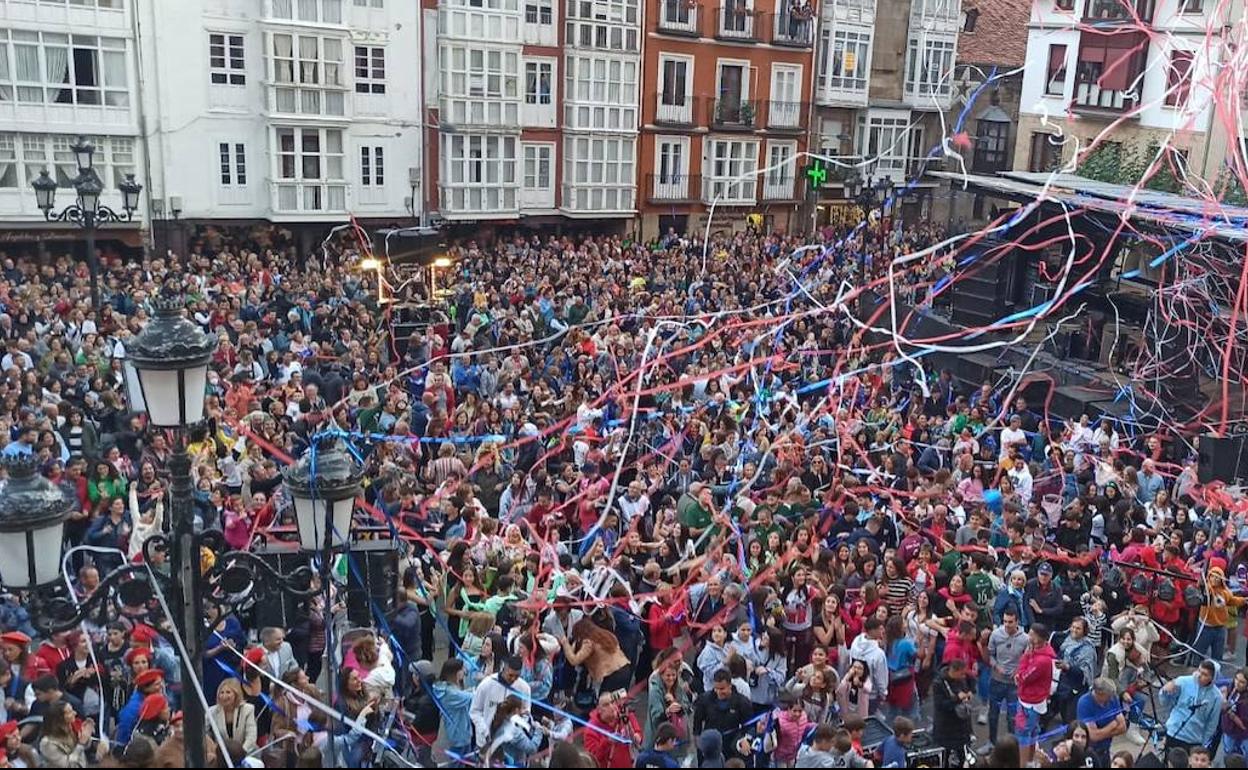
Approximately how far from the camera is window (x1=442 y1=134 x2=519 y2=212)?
1211 inches

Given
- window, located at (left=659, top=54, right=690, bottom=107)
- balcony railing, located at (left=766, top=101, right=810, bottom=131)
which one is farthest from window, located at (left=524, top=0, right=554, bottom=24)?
balcony railing, located at (left=766, top=101, right=810, bottom=131)

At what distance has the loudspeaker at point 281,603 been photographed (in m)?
8.48

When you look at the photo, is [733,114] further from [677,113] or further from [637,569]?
[637,569]

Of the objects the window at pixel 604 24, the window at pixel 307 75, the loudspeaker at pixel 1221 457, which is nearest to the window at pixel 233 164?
the window at pixel 307 75

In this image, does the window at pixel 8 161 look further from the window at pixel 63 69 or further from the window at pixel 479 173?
the window at pixel 479 173

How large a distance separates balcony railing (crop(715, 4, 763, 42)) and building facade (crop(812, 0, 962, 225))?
9.58ft

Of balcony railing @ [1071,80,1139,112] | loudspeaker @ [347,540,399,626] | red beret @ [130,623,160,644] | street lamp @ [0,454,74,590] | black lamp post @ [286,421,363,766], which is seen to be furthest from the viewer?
balcony railing @ [1071,80,1139,112]

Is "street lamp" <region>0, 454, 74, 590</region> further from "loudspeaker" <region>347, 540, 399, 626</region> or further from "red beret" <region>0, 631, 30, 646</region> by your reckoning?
"loudspeaker" <region>347, 540, 399, 626</region>

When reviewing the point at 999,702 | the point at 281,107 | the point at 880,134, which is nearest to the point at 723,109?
the point at 880,134

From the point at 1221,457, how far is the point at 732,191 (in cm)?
2291

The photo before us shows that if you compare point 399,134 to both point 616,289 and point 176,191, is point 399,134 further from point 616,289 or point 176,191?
point 616,289

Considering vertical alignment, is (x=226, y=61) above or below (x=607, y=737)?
above

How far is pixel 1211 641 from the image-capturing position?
9734 mm

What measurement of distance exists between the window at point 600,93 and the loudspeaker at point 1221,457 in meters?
21.8
